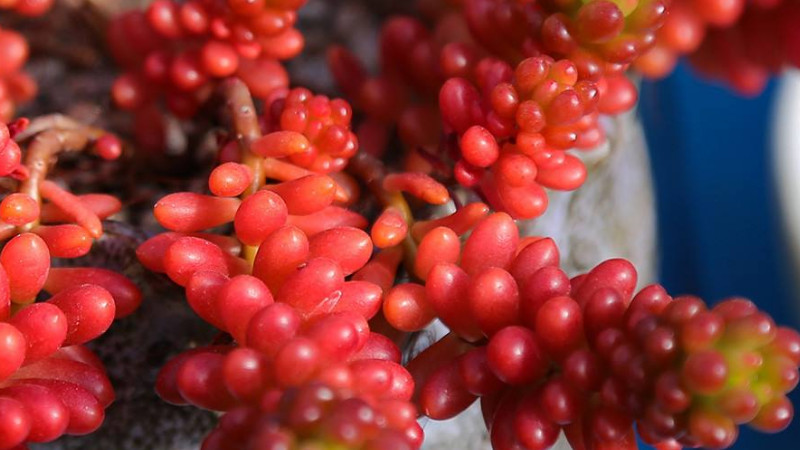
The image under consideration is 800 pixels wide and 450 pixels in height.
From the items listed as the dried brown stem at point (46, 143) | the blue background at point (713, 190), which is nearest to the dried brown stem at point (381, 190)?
the dried brown stem at point (46, 143)

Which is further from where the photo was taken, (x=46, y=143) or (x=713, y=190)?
(x=713, y=190)

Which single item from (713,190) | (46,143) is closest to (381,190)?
(46,143)

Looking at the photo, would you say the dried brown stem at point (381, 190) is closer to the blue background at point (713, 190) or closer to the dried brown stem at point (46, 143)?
the dried brown stem at point (46, 143)

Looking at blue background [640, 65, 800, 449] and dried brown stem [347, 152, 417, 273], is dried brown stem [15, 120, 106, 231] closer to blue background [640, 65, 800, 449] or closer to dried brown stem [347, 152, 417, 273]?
dried brown stem [347, 152, 417, 273]

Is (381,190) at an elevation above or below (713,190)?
above

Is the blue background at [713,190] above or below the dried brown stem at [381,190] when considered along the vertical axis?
below

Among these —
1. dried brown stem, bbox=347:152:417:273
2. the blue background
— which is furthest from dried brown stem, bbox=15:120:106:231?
the blue background

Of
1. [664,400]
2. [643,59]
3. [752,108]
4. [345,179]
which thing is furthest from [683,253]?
[664,400]

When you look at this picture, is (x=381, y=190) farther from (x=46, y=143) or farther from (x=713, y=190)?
(x=713, y=190)
